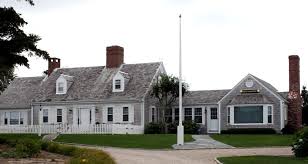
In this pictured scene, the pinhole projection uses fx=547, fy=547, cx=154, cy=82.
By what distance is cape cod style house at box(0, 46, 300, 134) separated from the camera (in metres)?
43.2

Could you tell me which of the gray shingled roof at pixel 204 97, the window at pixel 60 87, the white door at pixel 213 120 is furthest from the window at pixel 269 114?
the window at pixel 60 87

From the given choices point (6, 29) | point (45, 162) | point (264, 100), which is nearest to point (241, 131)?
point (264, 100)

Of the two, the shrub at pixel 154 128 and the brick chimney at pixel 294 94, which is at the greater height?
the brick chimney at pixel 294 94

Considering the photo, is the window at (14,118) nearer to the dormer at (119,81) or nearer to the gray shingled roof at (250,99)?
the dormer at (119,81)

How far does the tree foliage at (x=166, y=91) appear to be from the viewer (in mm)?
43219

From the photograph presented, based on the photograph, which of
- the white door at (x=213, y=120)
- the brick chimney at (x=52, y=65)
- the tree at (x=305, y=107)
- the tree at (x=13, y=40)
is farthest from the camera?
the brick chimney at (x=52, y=65)

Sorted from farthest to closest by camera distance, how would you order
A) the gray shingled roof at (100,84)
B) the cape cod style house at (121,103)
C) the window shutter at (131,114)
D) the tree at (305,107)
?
the tree at (305,107) < the gray shingled roof at (100,84) < the window shutter at (131,114) < the cape cod style house at (121,103)

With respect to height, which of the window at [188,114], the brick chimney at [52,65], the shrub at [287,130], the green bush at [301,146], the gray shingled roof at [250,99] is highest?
the brick chimney at [52,65]

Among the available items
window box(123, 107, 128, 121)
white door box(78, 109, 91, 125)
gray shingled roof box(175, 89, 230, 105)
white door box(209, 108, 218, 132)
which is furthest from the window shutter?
white door box(209, 108, 218, 132)

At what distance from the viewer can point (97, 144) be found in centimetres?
3297

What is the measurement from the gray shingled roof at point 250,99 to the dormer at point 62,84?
1500cm

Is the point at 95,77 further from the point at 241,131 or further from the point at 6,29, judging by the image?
the point at 6,29

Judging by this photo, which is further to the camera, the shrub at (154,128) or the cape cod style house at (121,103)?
the shrub at (154,128)

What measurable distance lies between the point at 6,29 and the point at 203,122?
84.3ft
